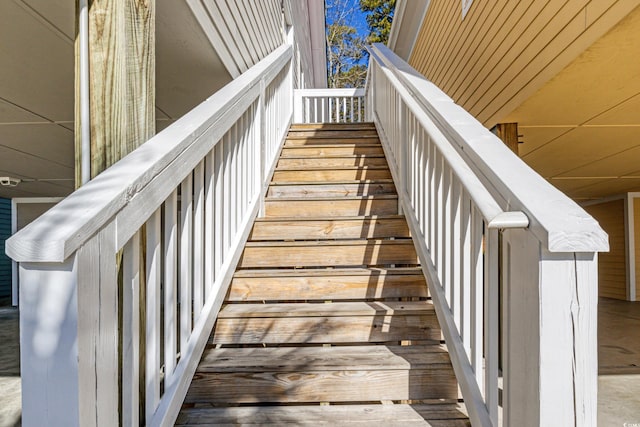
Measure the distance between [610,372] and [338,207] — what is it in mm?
2767

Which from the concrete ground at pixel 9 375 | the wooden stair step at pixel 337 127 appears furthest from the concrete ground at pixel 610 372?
the wooden stair step at pixel 337 127

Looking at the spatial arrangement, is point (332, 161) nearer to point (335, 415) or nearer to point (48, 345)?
point (335, 415)

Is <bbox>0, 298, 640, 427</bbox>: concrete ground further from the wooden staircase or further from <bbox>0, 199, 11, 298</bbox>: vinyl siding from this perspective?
<bbox>0, 199, 11, 298</bbox>: vinyl siding

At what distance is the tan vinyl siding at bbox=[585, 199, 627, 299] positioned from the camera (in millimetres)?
8344

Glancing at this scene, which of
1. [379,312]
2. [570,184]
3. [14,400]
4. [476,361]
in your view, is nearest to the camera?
[476,361]

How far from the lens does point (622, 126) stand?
3.55 metres

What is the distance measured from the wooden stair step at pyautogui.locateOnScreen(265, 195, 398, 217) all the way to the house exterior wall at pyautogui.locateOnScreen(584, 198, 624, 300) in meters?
7.83

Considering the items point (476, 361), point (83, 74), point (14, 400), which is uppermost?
point (83, 74)

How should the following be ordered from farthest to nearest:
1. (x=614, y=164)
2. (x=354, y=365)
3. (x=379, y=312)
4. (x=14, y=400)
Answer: (x=614, y=164) → (x=14, y=400) → (x=379, y=312) → (x=354, y=365)

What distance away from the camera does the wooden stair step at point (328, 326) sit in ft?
6.09

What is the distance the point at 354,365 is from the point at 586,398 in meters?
0.87

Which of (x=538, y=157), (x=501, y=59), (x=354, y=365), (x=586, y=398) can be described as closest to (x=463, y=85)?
(x=501, y=59)

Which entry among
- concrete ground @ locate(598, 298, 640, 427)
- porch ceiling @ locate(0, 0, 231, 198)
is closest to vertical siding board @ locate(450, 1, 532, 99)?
porch ceiling @ locate(0, 0, 231, 198)

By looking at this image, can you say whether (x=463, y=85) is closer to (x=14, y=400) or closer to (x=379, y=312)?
(x=379, y=312)
